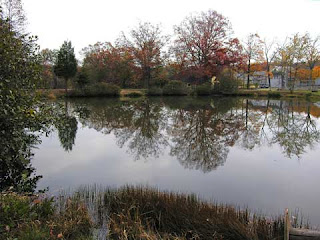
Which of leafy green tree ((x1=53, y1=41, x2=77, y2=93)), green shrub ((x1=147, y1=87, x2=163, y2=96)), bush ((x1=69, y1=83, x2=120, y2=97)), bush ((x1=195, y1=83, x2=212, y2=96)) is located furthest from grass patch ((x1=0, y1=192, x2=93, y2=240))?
bush ((x1=195, y1=83, x2=212, y2=96))

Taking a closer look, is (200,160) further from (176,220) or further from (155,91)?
(155,91)

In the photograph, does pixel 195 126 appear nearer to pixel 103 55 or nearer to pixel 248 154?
pixel 248 154

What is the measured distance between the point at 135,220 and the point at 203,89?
3435cm

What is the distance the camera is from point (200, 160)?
8.48 m

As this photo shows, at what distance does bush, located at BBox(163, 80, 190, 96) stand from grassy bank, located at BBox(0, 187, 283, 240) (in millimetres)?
33217

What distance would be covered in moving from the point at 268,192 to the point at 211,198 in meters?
1.43

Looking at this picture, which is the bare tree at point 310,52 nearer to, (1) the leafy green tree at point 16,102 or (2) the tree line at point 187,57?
(2) the tree line at point 187,57

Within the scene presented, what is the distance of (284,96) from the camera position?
3562cm

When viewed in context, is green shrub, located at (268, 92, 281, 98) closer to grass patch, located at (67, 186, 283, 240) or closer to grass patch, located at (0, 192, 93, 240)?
grass patch, located at (67, 186, 283, 240)

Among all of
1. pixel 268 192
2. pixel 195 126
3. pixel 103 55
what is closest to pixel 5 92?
pixel 268 192

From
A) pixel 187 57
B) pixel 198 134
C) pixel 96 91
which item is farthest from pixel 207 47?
pixel 198 134

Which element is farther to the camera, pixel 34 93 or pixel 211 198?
pixel 34 93

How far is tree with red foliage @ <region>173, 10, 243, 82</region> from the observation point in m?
38.3

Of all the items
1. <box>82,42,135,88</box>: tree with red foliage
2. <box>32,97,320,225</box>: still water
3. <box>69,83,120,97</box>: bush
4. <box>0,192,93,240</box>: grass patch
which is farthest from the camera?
<box>82,42,135,88</box>: tree with red foliage
